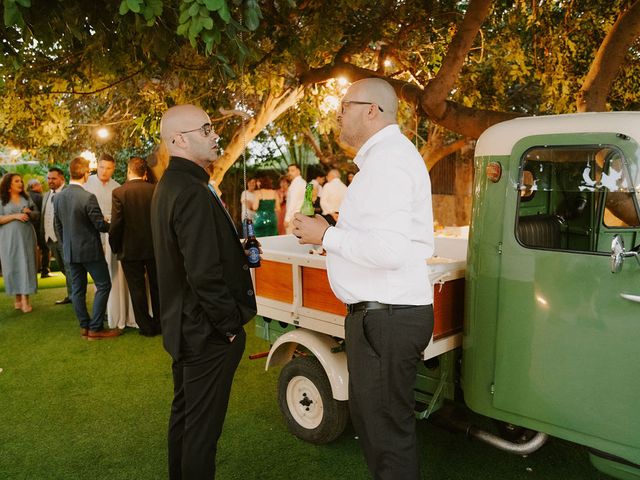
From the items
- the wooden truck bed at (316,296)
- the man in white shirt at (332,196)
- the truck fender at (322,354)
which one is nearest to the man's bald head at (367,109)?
the wooden truck bed at (316,296)

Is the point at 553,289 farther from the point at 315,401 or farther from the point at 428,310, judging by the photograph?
the point at 315,401

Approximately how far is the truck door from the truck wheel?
3.66 ft

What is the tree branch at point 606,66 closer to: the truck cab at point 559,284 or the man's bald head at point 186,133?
the truck cab at point 559,284

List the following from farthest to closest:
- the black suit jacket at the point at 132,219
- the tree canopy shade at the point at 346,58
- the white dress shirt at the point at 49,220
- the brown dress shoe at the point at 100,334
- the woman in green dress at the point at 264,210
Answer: the woman in green dress at the point at 264,210 → the white dress shirt at the point at 49,220 → the brown dress shoe at the point at 100,334 → the black suit jacket at the point at 132,219 → the tree canopy shade at the point at 346,58

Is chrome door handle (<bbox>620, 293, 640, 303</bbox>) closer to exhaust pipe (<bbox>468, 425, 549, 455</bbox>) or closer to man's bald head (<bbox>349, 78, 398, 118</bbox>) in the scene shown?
exhaust pipe (<bbox>468, 425, 549, 455</bbox>)

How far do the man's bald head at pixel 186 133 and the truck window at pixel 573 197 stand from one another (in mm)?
1658

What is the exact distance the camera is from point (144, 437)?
3.98 m

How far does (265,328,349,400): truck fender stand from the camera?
346 cm

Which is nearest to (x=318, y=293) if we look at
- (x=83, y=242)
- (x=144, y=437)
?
(x=144, y=437)

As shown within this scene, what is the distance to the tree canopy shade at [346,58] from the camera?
161 inches

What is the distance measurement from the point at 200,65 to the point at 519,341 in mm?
5569

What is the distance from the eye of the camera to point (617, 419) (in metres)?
2.63

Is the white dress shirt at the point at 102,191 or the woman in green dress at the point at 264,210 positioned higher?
the white dress shirt at the point at 102,191

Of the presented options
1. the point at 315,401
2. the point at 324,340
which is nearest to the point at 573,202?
the point at 324,340
